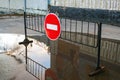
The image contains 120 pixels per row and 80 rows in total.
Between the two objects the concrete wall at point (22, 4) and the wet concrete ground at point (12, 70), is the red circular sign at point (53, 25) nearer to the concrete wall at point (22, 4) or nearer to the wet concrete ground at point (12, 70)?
the wet concrete ground at point (12, 70)

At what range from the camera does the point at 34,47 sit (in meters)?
5.21

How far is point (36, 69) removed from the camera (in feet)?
12.1

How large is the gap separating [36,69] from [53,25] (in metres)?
0.96

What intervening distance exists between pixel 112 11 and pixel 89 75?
21.1 ft

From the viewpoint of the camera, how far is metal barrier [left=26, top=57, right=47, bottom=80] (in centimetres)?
339

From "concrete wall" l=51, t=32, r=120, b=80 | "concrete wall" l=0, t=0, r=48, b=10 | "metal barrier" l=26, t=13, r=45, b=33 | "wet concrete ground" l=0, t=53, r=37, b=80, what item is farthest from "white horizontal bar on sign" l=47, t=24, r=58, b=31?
"concrete wall" l=0, t=0, r=48, b=10

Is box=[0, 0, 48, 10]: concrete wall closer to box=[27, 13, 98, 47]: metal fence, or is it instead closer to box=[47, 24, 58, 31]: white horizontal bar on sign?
box=[27, 13, 98, 47]: metal fence

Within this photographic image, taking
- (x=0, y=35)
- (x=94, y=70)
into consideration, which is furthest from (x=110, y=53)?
(x=0, y=35)

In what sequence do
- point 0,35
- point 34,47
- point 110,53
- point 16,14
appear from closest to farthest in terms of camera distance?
1. point 110,53
2. point 34,47
3. point 0,35
4. point 16,14

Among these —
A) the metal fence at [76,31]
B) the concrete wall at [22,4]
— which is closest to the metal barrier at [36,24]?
the metal fence at [76,31]

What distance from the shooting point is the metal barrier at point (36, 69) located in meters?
3.39

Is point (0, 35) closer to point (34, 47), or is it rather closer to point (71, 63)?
point (34, 47)

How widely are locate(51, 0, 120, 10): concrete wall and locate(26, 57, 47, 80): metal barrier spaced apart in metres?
6.25

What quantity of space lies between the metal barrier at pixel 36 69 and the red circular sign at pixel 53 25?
69 centimetres
